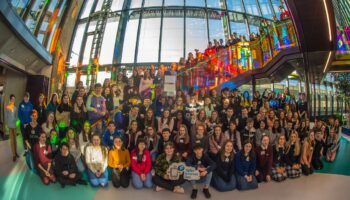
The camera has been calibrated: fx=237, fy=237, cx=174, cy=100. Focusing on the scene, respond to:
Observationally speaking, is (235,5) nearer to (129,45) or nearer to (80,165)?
(129,45)

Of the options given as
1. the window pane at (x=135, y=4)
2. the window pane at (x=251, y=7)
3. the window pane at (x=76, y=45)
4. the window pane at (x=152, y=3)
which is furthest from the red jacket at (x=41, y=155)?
the window pane at (x=251, y=7)

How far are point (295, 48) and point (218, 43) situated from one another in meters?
2.69

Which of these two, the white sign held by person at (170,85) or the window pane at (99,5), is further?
the white sign held by person at (170,85)

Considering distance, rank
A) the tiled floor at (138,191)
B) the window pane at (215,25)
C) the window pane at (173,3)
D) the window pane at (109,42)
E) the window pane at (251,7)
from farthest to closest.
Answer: the window pane at (173,3), the window pane at (215,25), the window pane at (251,7), the window pane at (109,42), the tiled floor at (138,191)

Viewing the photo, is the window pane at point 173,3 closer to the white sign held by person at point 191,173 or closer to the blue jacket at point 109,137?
the blue jacket at point 109,137

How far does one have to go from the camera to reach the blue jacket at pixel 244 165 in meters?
4.19

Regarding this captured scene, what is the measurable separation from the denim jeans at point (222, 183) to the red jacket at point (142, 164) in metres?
1.16

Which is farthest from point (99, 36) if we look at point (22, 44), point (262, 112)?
point (262, 112)

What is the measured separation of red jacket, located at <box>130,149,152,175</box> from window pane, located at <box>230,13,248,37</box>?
401 centimetres

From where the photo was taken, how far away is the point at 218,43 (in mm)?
8359

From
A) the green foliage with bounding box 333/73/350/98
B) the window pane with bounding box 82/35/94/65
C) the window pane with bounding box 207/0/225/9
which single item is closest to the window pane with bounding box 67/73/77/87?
the window pane with bounding box 82/35/94/65

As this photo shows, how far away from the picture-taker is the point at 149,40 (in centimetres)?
588

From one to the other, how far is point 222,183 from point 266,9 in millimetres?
4221

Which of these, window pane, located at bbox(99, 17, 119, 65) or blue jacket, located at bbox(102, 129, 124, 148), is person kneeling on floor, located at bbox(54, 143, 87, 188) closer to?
blue jacket, located at bbox(102, 129, 124, 148)
